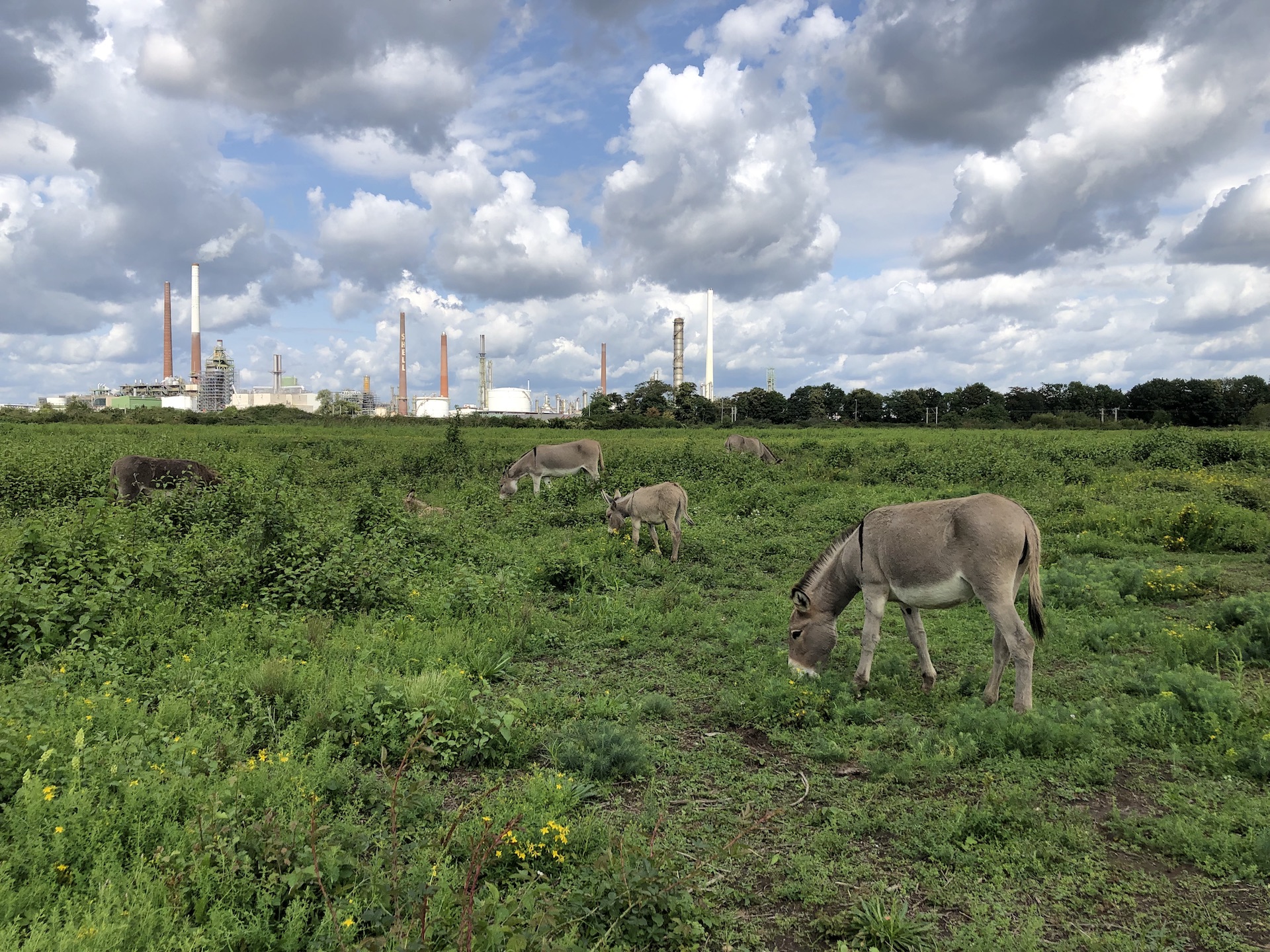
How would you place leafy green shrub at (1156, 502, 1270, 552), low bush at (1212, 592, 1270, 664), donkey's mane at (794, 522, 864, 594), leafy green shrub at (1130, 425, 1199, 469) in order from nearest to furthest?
low bush at (1212, 592, 1270, 664) < donkey's mane at (794, 522, 864, 594) < leafy green shrub at (1156, 502, 1270, 552) < leafy green shrub at (1130, 425, 1199, 469)

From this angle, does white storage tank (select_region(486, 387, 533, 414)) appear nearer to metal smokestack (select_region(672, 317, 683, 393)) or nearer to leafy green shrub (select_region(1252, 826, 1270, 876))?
metal smokestack (select_region(672, 317, 683, 393))

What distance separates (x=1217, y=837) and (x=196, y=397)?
123 metres

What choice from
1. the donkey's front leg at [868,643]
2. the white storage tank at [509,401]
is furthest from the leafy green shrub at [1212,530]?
the white storage tank at [509,401]

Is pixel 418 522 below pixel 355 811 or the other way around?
the other way around

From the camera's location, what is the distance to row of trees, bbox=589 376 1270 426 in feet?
236

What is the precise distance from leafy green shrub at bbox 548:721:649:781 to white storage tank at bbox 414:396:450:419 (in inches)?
4448

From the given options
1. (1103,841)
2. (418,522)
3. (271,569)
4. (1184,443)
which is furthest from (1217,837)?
(1184,443)

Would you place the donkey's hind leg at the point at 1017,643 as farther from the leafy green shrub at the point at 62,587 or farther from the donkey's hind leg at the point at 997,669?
the leafy green shrub at the point at 62,587

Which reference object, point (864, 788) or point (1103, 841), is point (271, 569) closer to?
point (864, 788)

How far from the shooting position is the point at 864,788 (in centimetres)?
558

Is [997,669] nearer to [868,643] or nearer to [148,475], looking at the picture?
[868,643]

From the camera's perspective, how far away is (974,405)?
84625 millimetres

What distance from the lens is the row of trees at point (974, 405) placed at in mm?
72000

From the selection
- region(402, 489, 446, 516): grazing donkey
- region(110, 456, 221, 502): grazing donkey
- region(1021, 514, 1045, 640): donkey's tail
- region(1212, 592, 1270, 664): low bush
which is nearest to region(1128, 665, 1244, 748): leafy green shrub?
region(1021, 514, 1045, 640): donkey's tail
